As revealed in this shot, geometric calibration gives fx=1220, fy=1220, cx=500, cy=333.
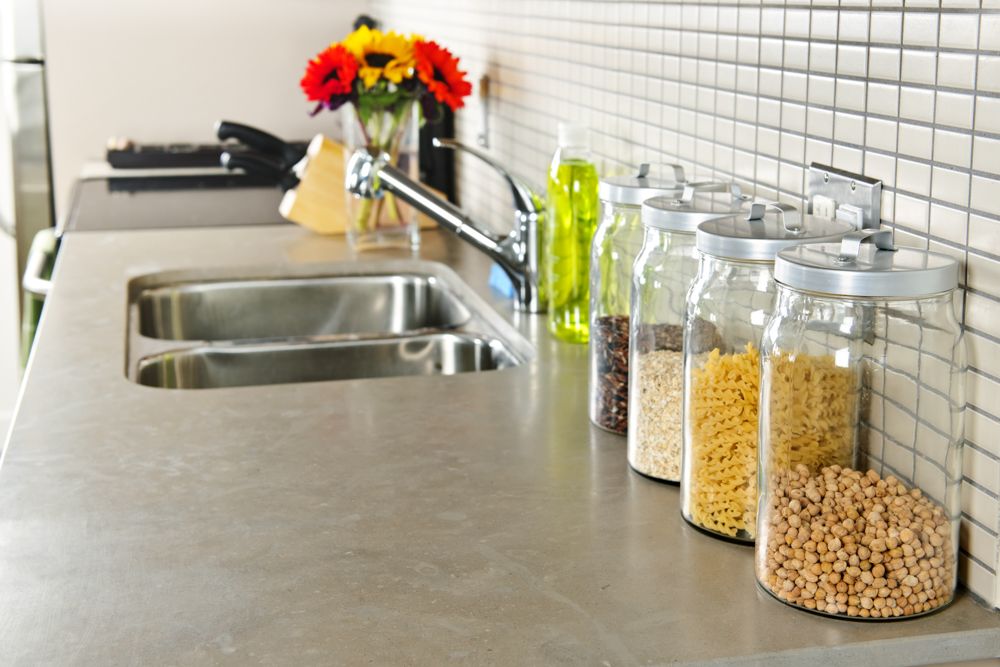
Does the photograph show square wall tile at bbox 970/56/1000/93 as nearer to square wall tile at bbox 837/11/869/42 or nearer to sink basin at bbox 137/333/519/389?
square wall tile at bbox 837/11/869/42

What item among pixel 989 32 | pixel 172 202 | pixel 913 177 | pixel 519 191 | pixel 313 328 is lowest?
pixel 313 328

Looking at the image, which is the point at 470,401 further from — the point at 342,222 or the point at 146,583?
the point at 342,222

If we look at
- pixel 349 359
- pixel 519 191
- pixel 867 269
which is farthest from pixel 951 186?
pixel 349 359

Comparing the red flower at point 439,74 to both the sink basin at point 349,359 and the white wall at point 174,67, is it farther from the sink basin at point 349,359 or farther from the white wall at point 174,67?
the white wall at point 174,67

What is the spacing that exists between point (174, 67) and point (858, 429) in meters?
3.14

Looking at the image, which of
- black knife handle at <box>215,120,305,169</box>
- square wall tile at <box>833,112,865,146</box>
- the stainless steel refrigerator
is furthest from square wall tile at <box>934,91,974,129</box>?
the stainless steel refrigerator

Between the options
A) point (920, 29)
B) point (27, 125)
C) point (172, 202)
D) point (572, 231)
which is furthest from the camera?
point (27, 125)

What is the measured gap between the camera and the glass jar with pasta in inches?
48.4

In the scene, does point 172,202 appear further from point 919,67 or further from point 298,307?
point 919,67

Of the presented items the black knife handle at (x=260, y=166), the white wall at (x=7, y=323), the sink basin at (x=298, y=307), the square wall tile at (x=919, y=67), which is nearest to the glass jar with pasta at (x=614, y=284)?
the square wall tile at (x=919, y=67)

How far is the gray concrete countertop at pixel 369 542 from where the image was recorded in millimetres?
817

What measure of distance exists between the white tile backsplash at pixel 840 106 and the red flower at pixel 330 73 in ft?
1.24

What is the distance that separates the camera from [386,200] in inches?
91.0

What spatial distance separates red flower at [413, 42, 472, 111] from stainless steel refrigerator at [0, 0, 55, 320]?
1.91 m
